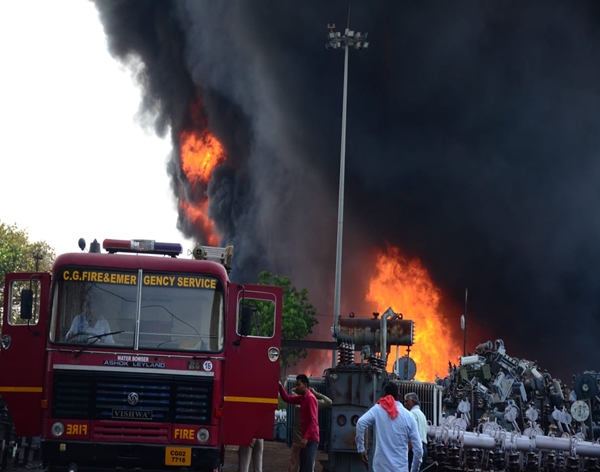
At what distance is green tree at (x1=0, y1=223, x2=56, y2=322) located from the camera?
66250 mm

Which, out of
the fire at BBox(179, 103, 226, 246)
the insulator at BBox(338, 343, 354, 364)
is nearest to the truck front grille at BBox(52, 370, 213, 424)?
the insulator at BBox(338, 343, 354, 364)

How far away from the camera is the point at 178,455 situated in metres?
13.9

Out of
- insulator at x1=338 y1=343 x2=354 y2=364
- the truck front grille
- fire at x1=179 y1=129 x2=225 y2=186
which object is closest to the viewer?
the truck front grille

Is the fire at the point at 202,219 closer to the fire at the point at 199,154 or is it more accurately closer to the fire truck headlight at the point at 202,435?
the fire at the point at 199,154

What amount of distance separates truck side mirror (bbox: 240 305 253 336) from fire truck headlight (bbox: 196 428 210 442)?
1.51m

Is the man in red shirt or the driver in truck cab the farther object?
the man in red shirt

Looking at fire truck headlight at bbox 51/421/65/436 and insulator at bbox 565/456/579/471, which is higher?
fire truck headlight at bbox 51/421/65/436

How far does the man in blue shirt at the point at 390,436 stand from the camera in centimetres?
1155

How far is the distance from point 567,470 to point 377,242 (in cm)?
4536

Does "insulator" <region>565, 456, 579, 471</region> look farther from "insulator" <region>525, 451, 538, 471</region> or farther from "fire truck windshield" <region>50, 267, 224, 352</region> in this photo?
"fire truck windshield" <region>50, 267, 224, 352</region>

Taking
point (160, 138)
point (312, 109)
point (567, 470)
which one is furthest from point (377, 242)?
point (567, 470)

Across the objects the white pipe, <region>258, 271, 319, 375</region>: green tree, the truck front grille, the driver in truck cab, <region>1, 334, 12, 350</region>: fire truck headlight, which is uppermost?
<region>258, 271, 319, 375</region>: green tree

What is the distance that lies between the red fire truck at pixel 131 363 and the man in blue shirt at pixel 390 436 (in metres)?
3.21

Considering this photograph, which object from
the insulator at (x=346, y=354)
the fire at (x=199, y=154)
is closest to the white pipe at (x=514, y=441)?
Answer: the insulator at (x=346, y=354)
